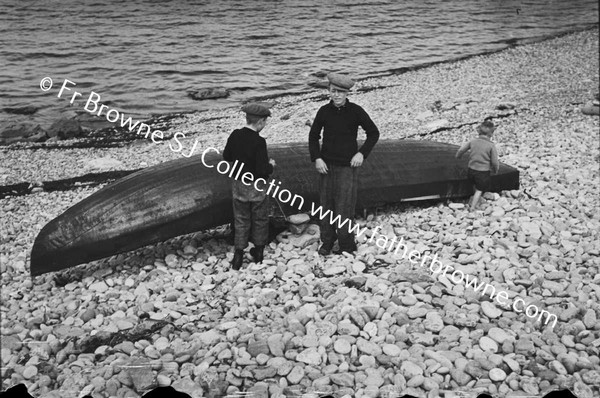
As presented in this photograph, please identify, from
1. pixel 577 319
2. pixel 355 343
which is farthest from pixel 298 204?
pixel 577 319

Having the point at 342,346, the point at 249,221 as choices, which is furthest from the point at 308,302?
the point at 249,221

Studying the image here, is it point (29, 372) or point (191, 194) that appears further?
point (191, 194)

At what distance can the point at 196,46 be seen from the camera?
4.33 m

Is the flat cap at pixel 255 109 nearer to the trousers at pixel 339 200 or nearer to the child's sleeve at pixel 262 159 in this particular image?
the child's sleeve at pixel 262 159

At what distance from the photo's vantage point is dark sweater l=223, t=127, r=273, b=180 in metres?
3.43

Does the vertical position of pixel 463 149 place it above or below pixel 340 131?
below

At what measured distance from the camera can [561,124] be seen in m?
7.04

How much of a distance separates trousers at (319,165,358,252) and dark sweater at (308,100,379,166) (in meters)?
0.11

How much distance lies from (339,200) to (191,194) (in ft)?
3.80

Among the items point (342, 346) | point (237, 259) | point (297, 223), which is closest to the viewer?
point (342, 346)

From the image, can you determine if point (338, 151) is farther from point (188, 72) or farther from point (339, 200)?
point (188, 72)

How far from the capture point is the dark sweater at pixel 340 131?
3484 millimetres

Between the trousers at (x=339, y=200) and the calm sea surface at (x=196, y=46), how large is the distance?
54.0 inches

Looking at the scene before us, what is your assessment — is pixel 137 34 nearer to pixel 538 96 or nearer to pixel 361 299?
pixel 361 299
